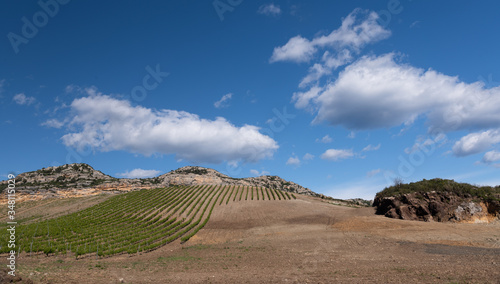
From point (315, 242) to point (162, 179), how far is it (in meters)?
103

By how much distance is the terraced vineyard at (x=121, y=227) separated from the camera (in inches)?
1248

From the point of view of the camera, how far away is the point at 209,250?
Result: 3055 cm

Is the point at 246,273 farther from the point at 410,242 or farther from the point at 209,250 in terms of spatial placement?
the point at 410,242

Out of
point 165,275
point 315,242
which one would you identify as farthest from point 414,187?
point 165,275

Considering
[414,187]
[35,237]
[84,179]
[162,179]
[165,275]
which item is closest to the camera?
[165,275]

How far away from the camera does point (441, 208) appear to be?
4200cm

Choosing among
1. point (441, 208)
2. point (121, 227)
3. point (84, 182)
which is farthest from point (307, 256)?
point (84, 182)

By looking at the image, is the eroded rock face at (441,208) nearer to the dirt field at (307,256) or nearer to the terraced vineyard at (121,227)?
the dirt field at (307,256)

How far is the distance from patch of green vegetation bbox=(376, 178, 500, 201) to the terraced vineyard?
3151 cm

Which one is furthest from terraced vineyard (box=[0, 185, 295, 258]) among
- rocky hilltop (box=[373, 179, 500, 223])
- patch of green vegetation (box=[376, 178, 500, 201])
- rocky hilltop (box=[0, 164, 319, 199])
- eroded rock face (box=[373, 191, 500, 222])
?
rocky hilltop (box=[0, 164, 319, 199])

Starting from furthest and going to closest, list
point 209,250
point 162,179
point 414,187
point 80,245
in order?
point 162,179 → point 414,187 → point 80,245 → point 209,250

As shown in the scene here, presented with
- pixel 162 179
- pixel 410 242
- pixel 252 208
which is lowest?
pixel 410 242

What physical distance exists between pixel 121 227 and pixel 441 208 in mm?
49509

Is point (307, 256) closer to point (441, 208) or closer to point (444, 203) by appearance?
point (441, 208)
